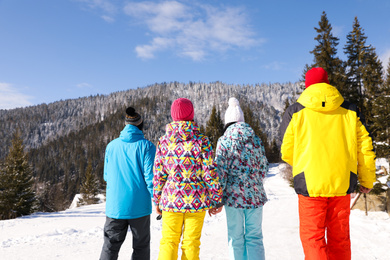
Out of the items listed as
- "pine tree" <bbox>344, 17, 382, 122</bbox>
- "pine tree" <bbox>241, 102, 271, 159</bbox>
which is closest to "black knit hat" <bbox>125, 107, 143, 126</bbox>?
"pine tree" <bbox>344, 17, 382, 122</bbox>

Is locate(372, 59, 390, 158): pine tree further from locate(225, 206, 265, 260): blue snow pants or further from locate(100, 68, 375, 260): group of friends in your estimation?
locate(225, 206, 265, 260): blue snow pants

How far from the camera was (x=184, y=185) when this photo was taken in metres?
2.60

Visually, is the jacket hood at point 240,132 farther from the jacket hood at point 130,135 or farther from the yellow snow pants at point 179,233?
the jacket hood at point 130,135

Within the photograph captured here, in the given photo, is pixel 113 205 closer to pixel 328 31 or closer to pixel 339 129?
pixel 339 129

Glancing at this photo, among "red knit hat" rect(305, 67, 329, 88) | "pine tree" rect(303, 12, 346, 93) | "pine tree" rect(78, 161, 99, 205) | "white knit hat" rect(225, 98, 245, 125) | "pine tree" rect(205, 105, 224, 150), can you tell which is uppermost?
"pine tree" rect(303, 12, 346, 93)

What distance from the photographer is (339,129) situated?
2.56 m

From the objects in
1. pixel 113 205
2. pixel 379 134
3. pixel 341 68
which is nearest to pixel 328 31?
pixel 341 68

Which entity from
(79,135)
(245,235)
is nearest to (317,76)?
(245,235)

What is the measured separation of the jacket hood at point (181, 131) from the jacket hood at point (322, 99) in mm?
1250

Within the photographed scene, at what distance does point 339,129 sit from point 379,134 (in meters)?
12.1

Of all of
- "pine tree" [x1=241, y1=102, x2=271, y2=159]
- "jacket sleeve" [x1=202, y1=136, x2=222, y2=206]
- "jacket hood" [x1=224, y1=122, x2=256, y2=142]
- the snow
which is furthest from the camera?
"pine tree" [x1=241, y1=102, x2=271, y2=159]

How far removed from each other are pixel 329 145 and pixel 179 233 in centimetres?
184

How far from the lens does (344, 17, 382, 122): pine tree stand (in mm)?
16125

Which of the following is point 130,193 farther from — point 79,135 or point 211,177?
point 79,135
